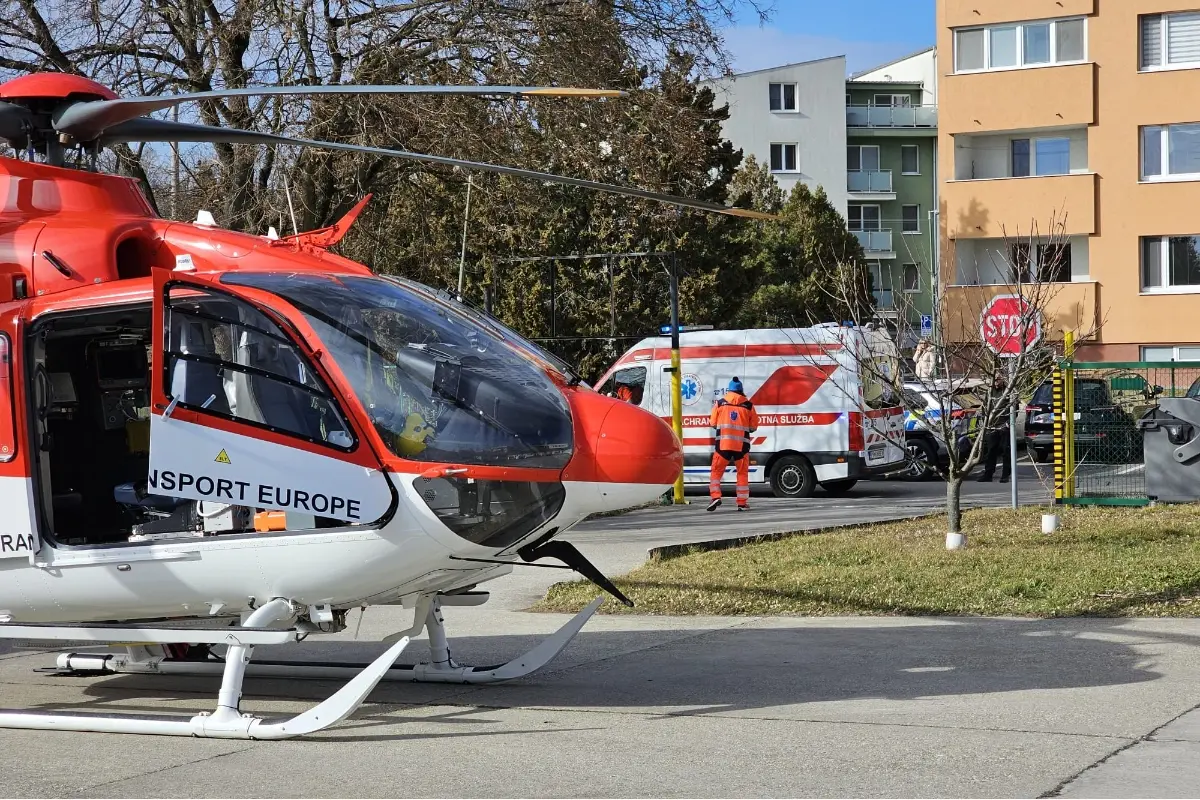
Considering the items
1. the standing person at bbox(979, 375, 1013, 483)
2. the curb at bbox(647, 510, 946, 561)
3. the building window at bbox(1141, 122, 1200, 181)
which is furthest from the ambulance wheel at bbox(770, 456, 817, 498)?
the building window at bbox(1141, 122, 1200, 181)

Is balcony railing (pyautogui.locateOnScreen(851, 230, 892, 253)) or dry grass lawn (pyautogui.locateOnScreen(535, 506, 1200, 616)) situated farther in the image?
balcony railing (pyautogui.locateOnScreen(851, 230, 892, 253))

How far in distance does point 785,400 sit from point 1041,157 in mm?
18489

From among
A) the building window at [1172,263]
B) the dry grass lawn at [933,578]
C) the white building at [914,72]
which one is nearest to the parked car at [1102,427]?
the dry grass lawn at [933,578]

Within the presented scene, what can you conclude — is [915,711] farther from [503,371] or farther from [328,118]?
[328,118]

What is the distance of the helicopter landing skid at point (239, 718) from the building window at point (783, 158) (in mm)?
51336

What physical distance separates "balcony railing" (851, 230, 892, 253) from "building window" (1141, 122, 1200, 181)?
23.3m

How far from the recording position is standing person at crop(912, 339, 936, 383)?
48.6 ft

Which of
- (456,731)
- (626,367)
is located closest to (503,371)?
(456,731)

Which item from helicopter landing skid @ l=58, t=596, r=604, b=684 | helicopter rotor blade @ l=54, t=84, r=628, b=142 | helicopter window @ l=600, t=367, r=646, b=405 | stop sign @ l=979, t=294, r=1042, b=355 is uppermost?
helicopter rotor blade @ l=54, t=84, r=628, b=142

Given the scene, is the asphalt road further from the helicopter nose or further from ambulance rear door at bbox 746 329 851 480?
ambulance rear door at bbox 746 329 851 480

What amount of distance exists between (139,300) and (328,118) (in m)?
11.0

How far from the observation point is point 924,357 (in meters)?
16.0

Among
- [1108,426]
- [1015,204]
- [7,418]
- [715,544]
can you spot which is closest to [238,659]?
[7,418]

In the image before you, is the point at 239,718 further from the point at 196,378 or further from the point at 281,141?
the point at 281,141
